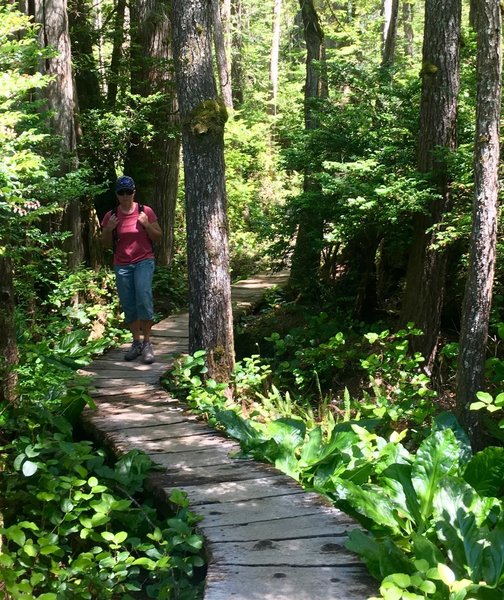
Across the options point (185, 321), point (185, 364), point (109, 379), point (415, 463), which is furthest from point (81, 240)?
point (415, 463)

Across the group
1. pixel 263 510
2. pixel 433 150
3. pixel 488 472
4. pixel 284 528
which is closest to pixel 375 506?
pixel 284 528

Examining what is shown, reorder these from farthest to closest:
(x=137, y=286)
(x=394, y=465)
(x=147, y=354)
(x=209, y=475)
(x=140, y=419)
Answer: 1. (x=147, y=354)
2. (x=137, y=286)
3. (x=140, y=419)
4. (x=209, y=475)
5. (x=394, y=465)

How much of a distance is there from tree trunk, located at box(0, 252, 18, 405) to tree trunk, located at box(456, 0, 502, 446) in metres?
3.86

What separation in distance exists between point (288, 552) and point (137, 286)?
13.7 ft

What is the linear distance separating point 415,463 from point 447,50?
5.45m

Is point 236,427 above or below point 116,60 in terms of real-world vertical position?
below

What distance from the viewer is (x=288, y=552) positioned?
3.40 m

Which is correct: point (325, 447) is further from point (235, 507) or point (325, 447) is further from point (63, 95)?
point (63, 95)

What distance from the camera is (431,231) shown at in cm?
760

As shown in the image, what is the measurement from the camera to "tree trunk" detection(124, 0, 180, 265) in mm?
10719

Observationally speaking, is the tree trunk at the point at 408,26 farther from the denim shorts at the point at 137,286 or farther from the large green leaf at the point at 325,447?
the large green leaf at the point at 325,447

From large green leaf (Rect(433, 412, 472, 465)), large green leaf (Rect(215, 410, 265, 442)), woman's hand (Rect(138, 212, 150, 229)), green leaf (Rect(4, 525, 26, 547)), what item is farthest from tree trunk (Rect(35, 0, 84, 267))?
large green leaf (Rect(433, 412, 472, 465))

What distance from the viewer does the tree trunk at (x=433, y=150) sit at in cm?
734

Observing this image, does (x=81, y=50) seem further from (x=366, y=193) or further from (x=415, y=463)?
(x=415, y=463)
